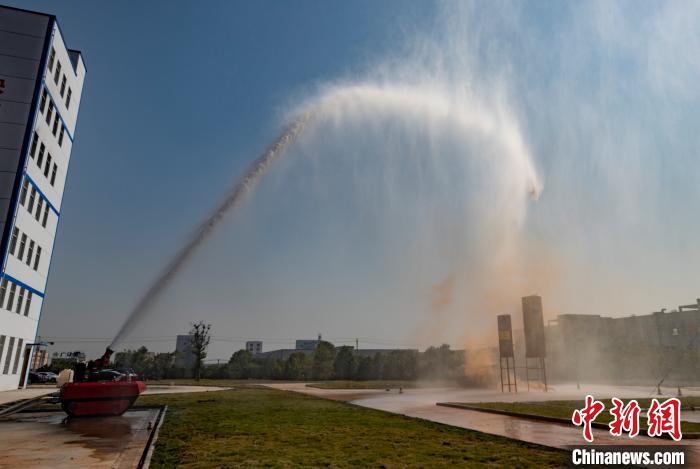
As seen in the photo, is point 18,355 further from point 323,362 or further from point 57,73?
point 323,362

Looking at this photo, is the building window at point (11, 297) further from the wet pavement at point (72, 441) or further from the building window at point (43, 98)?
the wet pavement at point (72, 441)

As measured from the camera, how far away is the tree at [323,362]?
3280 inches

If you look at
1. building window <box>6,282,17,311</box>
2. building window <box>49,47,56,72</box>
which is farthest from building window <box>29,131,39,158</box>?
building window <box>6,282,17,311</box>

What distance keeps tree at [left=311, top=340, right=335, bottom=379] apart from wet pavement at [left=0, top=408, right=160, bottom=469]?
2541 inches

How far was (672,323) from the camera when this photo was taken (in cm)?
11712

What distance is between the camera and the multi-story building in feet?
111

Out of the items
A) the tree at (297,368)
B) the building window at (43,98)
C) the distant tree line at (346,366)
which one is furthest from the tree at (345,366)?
the building window at (43,98)

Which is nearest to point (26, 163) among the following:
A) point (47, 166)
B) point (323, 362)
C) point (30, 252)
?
point (47, 166)

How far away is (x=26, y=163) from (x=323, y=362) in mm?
62698

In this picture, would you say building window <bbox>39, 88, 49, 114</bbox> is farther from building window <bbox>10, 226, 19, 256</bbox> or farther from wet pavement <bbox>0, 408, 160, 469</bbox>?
wet pavement <bbox>0, 408, 160, 469</bbox>

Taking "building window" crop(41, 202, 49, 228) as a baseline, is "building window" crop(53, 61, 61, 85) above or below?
above

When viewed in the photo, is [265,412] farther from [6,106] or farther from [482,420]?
[6,106]

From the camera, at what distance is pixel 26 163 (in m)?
34.6

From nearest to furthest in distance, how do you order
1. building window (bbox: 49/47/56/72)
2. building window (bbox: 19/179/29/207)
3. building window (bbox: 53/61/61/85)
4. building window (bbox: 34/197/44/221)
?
building window (bbox: 19/179/29/207), building window (bbox: 49/47/56/72), building window (bbox: 34/197/44/221), building window (bbox: 53/61/61/85)
